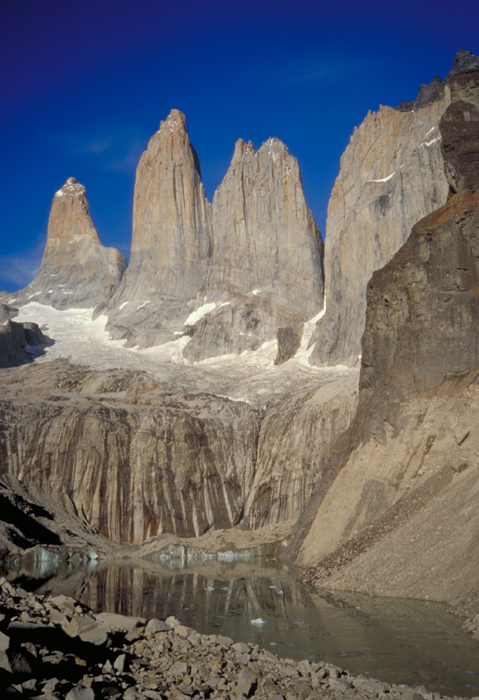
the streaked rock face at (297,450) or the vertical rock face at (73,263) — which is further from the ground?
the vertical rock face at (73,263)

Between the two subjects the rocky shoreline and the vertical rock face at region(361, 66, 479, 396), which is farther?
the vertical rock face at region(361, 66, 479, 396)

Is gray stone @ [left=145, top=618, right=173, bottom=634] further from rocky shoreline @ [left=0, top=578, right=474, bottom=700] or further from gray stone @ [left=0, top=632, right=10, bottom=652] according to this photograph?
gray stone @ [left=0, top=632, right=10, bottom=652]

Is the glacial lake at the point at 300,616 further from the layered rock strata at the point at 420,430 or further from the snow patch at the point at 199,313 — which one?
the snow patch at the point at 199,313

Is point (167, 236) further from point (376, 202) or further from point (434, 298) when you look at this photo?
point (434, 298)

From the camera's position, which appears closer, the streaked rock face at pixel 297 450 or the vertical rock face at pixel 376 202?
the streaked rock face at pixel 297 450

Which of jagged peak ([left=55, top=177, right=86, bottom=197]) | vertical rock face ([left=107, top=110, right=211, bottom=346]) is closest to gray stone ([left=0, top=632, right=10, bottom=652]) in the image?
vertical rock face ([left=107, top=110, right=211, bottom=346])

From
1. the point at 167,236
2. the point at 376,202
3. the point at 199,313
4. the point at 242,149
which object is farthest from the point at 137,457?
the point at 242,149

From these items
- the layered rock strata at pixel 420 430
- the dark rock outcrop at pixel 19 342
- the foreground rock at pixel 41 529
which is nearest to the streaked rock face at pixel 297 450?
the foreground rock at pixel 41 529
